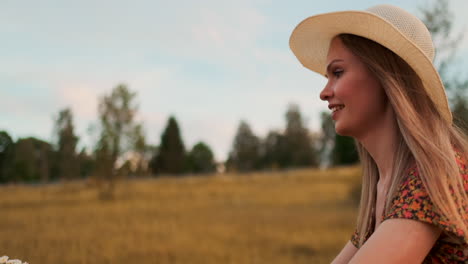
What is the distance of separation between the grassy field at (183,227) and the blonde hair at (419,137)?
6289 mm

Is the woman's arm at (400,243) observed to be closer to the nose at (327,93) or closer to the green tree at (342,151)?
the nose at (327,93)

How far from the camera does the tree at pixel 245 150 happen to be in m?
58.8

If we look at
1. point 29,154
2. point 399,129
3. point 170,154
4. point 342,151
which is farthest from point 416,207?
point 170,154

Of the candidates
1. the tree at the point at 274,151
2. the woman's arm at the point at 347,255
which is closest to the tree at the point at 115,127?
the woman's arm at the point at 347,255

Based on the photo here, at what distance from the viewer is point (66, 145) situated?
2086 centimetres

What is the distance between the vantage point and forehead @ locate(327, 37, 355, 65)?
5.68ft

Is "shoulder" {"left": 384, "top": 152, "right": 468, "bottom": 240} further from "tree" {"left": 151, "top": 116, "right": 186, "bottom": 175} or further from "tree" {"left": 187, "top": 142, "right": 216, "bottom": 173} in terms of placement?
"tree" {"left": 187, "top": 142, "right": 216, "bottom": 173}

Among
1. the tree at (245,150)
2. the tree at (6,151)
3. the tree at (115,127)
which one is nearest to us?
the tree at (6,151)

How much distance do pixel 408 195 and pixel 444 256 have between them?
0.29 metres

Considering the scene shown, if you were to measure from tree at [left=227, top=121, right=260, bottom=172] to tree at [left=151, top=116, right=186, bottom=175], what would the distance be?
8.52m

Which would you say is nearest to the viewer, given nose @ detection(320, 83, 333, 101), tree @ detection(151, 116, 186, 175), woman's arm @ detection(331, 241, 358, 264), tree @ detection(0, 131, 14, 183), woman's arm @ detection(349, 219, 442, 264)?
woman's arm @ detection(349, 219, 442, 264)

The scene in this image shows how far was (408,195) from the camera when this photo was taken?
1425 millimetres

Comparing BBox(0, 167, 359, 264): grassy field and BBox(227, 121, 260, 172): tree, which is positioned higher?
BBox(227, 121, 260, 172): tree

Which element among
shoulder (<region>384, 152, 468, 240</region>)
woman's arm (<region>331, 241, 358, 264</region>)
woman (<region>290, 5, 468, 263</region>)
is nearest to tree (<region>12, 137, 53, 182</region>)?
woman's arm (<region>331, 241, 358, 264</region>)
